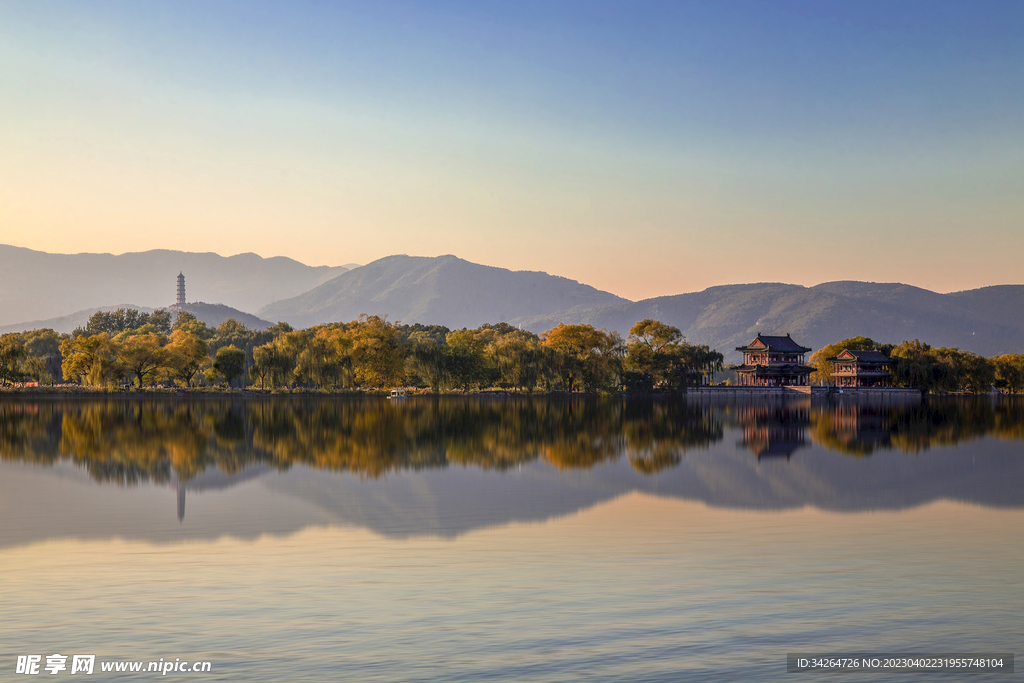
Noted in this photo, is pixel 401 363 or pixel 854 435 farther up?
pixel 401 363

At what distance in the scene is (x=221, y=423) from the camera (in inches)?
1596

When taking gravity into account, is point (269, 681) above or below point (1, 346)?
below

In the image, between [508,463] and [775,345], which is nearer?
[508,463]

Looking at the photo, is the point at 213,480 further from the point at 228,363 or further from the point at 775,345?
the point at 775,345

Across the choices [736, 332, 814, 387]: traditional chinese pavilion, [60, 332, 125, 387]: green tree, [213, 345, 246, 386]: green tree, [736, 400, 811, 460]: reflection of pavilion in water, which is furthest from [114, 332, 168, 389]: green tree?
[736, 332, 814, 387]: traditional chinese pavilion

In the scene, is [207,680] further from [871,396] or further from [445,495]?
[871,396]

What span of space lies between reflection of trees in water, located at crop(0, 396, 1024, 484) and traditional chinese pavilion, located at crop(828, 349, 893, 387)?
218 feet

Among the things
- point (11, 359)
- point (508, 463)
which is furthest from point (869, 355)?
point (508, 463)

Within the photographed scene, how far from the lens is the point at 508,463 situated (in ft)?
77.8

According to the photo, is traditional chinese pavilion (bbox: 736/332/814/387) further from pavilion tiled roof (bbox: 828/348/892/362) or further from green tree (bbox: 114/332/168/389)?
green tree (bbox: 114/332/168/389)

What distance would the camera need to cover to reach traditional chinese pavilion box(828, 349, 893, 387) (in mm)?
114438

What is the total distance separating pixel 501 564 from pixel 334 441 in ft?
66.9

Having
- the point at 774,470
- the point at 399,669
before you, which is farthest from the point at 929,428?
the point at 399,669

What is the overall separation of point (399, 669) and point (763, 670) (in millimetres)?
3267
